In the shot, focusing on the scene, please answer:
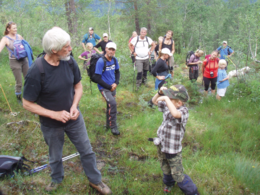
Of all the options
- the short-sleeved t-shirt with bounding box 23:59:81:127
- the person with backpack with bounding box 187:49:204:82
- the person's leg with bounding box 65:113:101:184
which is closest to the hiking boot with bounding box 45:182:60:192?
the person's leg with bounding box 65:113:101:184

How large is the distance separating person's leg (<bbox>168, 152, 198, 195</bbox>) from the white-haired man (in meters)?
0.96

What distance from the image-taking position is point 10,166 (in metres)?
2.96

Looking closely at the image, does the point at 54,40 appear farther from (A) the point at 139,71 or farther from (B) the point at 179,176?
(A) the point at 139,71

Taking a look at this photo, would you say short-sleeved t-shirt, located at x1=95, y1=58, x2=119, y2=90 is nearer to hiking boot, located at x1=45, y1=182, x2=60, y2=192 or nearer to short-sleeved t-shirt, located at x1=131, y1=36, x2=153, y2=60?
hiking boot, located at x1=45, y1=182, x2=60, y2=192

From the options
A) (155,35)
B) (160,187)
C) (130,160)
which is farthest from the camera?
(155,35)

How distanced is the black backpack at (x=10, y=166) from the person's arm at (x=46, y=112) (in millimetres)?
1217

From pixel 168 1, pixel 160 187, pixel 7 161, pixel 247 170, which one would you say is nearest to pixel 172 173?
pixel 160 187

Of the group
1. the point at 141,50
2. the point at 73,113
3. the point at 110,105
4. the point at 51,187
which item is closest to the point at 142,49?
the point at 141,50

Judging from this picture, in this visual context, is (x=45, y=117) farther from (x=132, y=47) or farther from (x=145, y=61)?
(x=132, y=47)

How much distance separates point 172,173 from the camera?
2689 mm

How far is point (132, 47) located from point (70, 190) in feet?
20.2

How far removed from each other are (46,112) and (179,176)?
1.88 m

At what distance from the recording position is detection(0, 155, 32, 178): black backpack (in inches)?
115

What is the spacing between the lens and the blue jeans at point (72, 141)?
2.53 metres
